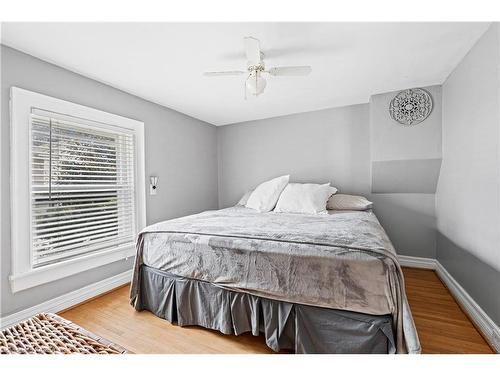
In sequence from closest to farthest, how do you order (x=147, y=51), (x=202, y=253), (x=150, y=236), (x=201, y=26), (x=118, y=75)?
(x=201, y=26) → (x=202, y=253) → (x=147, y=51) → (x=150, y=236) → (x=118, y=75)

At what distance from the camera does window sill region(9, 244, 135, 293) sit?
185 cm

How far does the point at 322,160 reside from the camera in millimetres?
3514

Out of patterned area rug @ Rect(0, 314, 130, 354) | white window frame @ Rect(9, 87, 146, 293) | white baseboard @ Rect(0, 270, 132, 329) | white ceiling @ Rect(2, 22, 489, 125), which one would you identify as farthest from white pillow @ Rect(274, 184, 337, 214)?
white window frame @ Rect(9, 87, 146, 293)

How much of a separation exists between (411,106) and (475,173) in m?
1.25

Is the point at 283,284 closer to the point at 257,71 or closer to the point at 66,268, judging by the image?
the point at 257,71

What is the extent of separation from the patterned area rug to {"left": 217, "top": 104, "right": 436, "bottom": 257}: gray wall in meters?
3.12

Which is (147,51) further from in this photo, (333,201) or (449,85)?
(449,85)

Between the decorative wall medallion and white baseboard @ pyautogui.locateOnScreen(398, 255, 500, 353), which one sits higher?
the decorative wall medallion

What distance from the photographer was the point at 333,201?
2980 mm

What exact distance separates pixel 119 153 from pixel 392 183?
342 centimetres

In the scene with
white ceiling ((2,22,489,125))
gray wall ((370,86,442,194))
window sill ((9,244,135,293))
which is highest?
white ceiling ((2,22,489,125))

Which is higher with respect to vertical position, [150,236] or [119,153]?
[119,153]

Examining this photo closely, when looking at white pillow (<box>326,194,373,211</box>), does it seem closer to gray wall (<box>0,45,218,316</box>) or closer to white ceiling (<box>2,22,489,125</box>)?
white ceiling (<box>2,22,489,125</box>)

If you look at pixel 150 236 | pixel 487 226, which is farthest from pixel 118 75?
pixel 487 226
